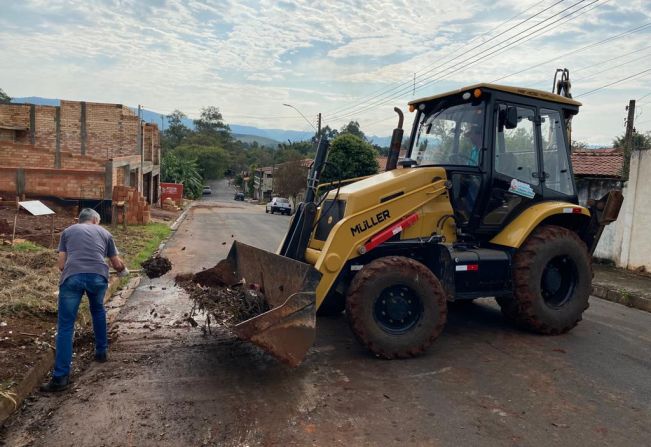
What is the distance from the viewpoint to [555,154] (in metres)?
6.80

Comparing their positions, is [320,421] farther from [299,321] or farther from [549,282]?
[549,282]

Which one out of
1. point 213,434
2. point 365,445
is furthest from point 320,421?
point 213,434

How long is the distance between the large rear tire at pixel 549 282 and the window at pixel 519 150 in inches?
29.1

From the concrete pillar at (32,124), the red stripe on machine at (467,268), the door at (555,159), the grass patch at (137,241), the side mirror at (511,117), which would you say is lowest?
the grass patch at (137,241)

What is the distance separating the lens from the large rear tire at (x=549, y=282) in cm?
613

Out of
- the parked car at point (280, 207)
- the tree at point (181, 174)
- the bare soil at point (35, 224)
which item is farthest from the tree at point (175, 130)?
the bare soil at point (35, 224)

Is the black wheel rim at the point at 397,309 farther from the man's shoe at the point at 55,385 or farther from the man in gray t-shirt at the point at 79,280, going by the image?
the man's shoe at the point at 55,385

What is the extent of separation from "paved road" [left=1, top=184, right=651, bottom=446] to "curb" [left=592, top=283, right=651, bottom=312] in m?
2.63

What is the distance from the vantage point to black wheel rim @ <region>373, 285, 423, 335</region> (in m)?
5.38

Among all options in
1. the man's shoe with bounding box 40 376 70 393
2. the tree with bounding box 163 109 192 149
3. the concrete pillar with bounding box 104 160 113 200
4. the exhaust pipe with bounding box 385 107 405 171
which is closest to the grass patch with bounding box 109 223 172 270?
the concrete pillar with bounding box 104 160 113 200

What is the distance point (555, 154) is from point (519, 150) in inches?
27.7

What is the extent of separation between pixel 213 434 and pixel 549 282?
456 centimetres

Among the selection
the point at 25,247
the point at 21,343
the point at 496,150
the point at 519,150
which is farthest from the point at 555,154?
the point at 25,247

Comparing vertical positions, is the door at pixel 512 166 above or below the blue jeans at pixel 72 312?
above
